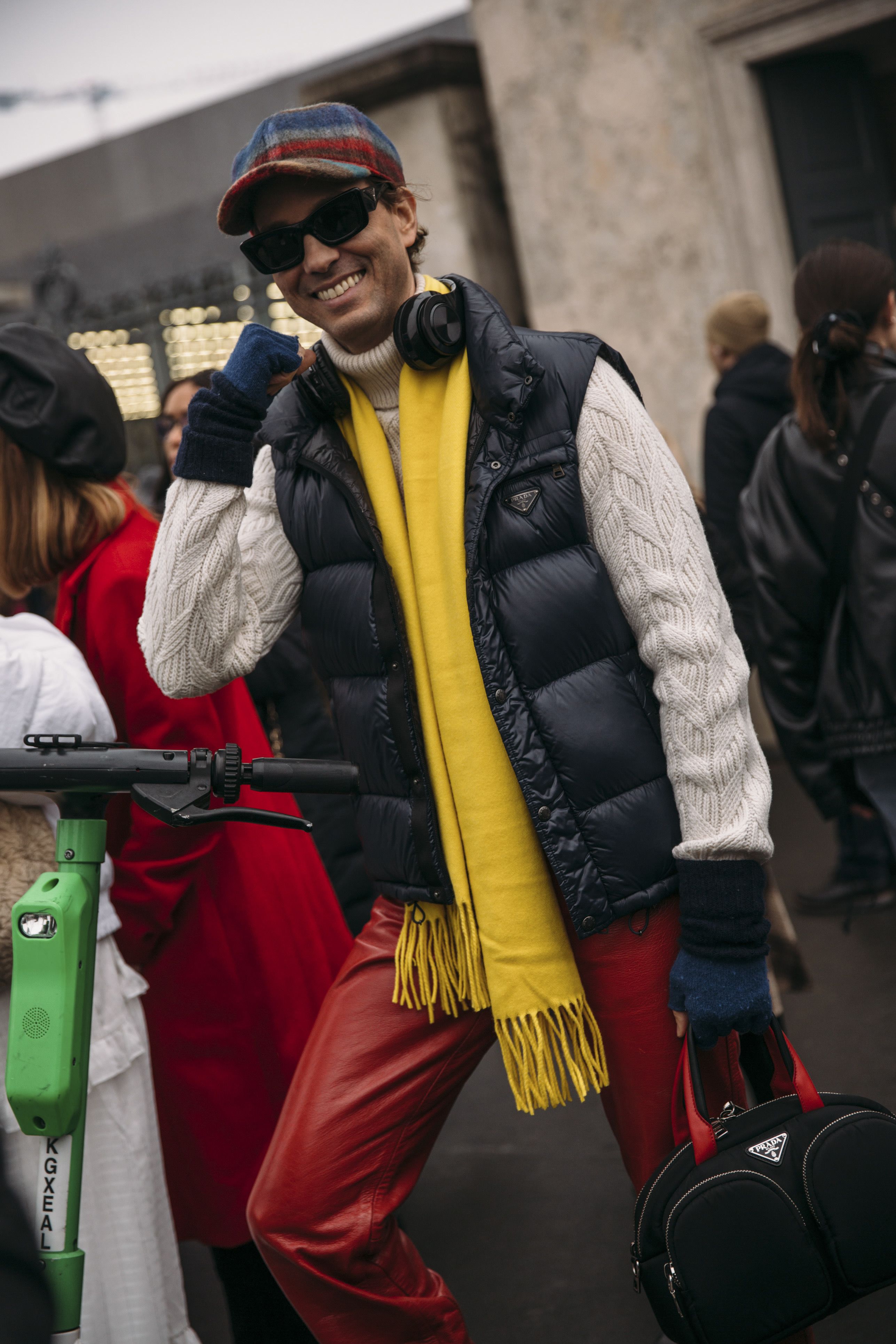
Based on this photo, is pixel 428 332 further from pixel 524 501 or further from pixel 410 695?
pixel 410 695

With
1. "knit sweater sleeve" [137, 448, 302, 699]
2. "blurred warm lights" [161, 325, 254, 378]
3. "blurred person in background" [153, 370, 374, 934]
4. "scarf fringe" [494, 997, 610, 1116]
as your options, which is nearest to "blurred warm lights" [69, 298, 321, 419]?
"blurred warm lights" [161, 325, 254, 378]

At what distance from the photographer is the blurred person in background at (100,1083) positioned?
7.46 feet

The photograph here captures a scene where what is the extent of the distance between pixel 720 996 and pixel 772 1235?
33cm

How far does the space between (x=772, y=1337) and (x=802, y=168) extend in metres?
6.82

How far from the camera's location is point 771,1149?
6.49ft

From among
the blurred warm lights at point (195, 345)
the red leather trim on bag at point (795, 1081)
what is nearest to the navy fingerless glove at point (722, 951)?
the red leather trim on bag at point (795, 1081)

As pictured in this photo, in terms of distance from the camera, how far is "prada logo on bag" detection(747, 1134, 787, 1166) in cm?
196

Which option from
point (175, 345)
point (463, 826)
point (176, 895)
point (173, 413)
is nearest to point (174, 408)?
point (173, 413)

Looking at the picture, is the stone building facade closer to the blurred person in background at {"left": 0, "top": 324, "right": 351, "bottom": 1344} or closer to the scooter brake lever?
the blurred person in background at {"left": 0, "top": 324, "right": 351, "bottom": 1344}

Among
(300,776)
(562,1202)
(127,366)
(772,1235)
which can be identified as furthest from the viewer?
(127,366)

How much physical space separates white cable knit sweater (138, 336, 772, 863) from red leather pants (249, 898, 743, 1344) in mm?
204

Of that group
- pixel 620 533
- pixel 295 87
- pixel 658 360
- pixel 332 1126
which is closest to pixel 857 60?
pixel 658 360

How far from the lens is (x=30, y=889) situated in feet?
5.89

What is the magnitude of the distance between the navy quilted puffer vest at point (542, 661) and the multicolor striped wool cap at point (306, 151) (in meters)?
0.29
